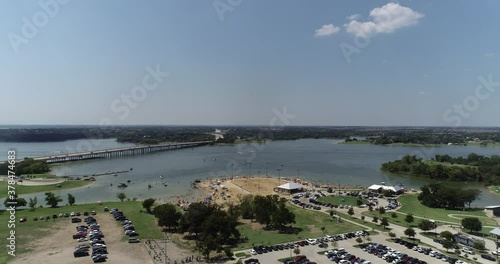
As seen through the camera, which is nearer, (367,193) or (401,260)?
(401,260)

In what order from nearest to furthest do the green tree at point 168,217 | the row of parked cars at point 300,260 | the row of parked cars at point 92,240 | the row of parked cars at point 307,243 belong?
the row of parked cars at point 300,260 < the row of parked cars at point 92,240 < the row of parked cars at point 307,243 < the green tree at point 168,217

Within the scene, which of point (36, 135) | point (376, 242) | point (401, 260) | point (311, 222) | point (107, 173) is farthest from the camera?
point (36, 135)

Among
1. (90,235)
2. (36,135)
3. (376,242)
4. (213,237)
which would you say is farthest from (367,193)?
(36,135)

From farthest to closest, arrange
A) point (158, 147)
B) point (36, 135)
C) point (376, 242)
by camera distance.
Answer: point (36, 135) < point (158, 147) < point (376, 242)

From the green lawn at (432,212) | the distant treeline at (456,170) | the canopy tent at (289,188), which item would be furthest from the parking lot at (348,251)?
the distant treeline at (456,170)

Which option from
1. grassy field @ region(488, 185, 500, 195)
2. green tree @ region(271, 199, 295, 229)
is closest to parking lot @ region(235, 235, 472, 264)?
green tree @ region(271, 199, 295, 229)

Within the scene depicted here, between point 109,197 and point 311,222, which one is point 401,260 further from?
point 109,197

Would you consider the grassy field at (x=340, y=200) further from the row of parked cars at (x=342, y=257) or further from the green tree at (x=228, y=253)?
the green tree at (x=228, y=253)
